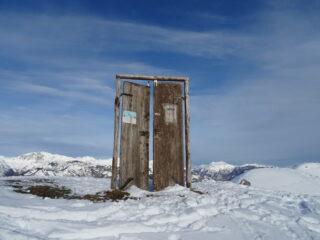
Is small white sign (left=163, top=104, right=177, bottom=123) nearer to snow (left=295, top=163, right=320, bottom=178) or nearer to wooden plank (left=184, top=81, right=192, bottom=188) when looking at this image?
wooden plank (left=184, top=81, right=192, bottom=188)

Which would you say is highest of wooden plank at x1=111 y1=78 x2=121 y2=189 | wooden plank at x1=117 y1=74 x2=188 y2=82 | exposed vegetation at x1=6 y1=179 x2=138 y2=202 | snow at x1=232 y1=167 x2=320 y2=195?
wooden plank at x1=117 y1=74 x2=188 y2=82

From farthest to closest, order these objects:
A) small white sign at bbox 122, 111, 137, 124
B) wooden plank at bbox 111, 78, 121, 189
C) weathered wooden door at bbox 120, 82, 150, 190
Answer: small white sign at bbox 122, 111, 137, 124 → weathered wooden door at bbox 120, 82, 150, 190 → wooden plank at bbox 111, 78, 121, 189

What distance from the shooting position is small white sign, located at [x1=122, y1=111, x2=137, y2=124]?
8.83m

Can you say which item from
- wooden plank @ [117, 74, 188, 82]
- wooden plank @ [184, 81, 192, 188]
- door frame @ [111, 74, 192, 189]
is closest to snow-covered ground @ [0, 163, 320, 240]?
wooden plank @ [184, 81, 192, 188]

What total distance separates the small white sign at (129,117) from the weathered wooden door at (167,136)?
0.67 meters

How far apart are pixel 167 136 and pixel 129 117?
1420 millimetres

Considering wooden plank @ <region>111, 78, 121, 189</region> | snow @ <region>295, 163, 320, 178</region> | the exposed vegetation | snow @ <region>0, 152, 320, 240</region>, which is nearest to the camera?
snow @ <region>0, 152, 320, 240</region>

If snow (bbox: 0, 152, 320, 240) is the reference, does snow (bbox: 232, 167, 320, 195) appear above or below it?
below

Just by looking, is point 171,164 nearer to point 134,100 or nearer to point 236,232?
point 134,100

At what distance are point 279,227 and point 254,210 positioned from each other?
1031 mm

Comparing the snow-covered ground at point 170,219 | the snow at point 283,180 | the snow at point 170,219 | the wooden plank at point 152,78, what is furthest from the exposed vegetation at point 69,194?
the snow at point 283,180

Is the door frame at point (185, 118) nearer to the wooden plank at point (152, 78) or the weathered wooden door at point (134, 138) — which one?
the wooden plank at point (152, 78)

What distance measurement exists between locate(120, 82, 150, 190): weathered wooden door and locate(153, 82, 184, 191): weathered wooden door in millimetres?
333

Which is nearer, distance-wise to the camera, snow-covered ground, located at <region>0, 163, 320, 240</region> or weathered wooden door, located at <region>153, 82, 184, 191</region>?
snow-covered ground, located at <region>0, 163, 320, 240</region>
